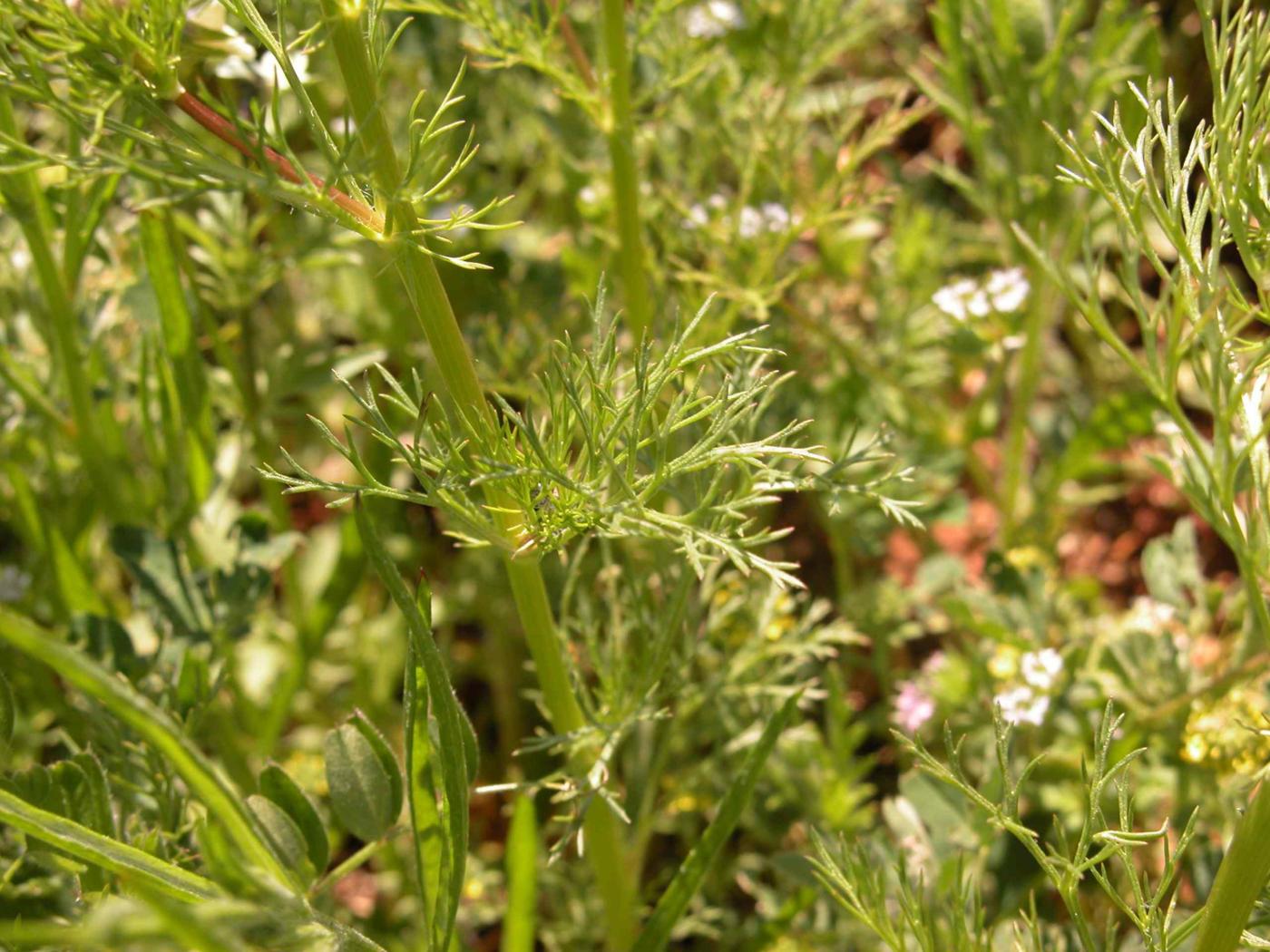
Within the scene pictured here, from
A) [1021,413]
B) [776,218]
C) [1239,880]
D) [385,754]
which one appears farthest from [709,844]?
[1021,413]

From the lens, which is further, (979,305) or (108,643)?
(979,305)

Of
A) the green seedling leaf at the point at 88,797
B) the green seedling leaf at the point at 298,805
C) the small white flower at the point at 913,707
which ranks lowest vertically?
the small white flower at the point at 913,707

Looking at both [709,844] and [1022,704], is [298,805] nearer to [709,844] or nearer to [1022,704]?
[709,844]

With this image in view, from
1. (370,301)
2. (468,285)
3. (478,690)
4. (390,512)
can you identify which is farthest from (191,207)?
(478,690)

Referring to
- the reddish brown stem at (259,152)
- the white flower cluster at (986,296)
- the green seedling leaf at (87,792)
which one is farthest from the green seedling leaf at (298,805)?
the white flower cluster at (986,296)

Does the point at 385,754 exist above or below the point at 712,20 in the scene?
below

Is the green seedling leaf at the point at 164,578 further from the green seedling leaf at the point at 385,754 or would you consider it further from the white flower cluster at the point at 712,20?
the white flower cluster at the point at 712,20
